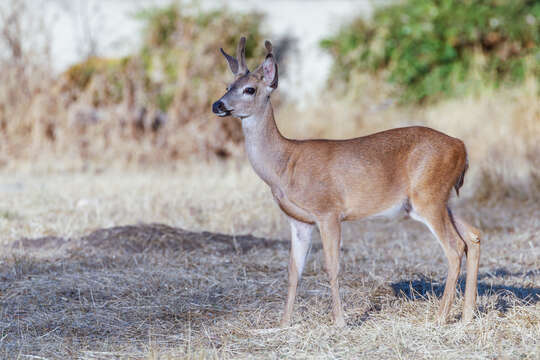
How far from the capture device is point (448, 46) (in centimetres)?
1609

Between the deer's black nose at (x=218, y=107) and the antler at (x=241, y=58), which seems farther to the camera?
the antler at (x=241, y=58)

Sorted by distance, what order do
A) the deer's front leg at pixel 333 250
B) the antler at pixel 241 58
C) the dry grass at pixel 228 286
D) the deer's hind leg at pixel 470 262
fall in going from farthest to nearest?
the antler at pixel 241 58, the deer's hind leg at pixel 470 262, the deer's front leg at pixel 333 250, the dry grass at pixel 228 286

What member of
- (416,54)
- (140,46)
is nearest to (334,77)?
(416,54)

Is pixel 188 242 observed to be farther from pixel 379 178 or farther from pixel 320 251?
pixel 379 178

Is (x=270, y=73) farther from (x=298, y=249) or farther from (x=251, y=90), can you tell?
(x=298, y=249)

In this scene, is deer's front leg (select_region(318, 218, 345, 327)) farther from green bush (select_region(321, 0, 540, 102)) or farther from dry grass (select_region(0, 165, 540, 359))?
green bush (select_region(321, 0, 540, 102))

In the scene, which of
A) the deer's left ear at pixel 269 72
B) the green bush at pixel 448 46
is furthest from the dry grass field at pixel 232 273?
the green bush at pixel 448 46

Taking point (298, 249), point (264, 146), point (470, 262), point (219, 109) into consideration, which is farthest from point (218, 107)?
point (470, 262)

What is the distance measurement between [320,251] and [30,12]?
8.08m

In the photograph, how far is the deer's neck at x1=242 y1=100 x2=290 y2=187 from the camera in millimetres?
4355

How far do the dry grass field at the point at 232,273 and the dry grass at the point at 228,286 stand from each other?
1 centimetres

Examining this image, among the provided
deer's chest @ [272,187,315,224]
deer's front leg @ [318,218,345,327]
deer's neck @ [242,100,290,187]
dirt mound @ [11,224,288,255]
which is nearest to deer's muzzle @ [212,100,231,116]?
deer's neck @ [242,100,290,187]

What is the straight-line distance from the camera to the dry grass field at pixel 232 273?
3879 millimetres

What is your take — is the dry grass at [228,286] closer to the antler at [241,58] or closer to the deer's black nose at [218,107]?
the deer's black nose at [218,107]
